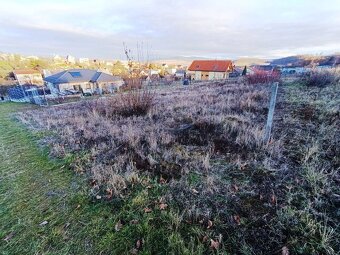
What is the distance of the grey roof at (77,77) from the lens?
32.4m

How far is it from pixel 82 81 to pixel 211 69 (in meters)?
28.4

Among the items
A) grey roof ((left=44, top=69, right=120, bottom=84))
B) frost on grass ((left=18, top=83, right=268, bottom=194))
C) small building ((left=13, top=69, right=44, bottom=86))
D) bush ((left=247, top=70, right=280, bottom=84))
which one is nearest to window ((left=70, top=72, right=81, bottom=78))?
grey roof ((left=44, top=69, right=120, bottom=84))

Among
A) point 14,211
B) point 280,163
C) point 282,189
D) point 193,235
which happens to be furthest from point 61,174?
point 280,163

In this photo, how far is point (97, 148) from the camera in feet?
14.4

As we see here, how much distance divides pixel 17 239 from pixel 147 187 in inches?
66.2

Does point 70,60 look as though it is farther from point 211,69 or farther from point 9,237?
point 9,237

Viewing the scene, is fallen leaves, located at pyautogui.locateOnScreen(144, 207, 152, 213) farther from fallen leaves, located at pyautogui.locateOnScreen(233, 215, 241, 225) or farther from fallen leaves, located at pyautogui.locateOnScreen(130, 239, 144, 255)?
fallen leaves, located at pyautogui.locateOnScreen(233, 215, 241, 225)

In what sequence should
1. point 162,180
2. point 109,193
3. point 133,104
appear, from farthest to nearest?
point 133,104 → point 162,180 → point 109,193

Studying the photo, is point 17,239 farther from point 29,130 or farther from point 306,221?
point 29,130

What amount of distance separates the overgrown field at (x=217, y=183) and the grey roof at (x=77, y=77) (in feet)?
105

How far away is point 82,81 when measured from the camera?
3400 cm

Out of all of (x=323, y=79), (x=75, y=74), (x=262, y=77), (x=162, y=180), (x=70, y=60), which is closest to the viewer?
(x=162, y=180)

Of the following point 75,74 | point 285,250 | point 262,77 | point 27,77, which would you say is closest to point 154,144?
point 285,250

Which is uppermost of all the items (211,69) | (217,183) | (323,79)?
(323,79)
